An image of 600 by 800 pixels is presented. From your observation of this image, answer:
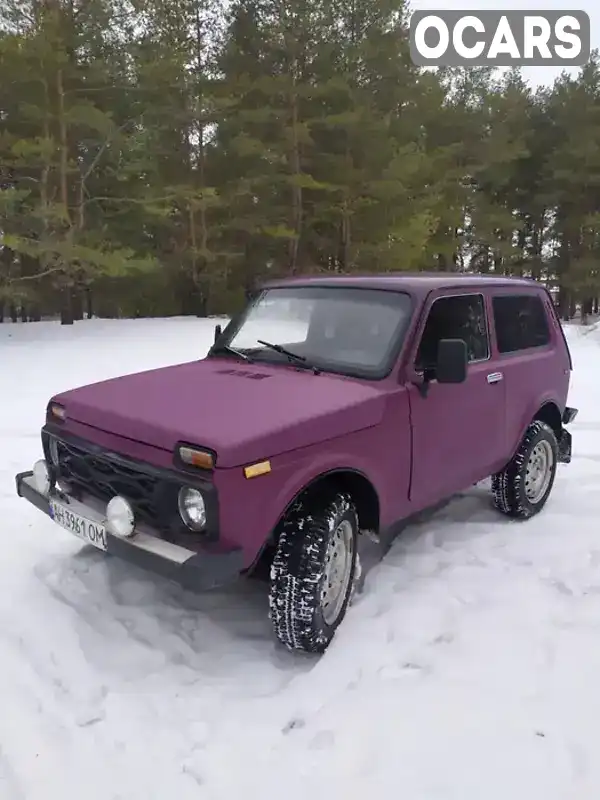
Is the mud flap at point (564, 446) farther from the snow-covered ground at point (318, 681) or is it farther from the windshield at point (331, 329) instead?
the windshield at point (331, 329)

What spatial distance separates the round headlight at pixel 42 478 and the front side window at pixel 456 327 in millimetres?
2308

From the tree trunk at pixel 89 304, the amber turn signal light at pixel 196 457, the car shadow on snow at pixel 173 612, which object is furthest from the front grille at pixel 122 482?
the tree trunk at pixel 89 304

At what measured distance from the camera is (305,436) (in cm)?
326

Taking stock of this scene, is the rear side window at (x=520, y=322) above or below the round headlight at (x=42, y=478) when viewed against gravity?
above

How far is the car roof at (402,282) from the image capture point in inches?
169

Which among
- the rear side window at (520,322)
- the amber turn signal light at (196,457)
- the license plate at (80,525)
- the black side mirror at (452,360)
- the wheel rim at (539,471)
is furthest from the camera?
the wheel rim at (539,471)

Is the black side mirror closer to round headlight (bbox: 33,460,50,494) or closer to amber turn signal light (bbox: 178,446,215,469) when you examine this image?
amber turn signal light (bbox: 178,446,215,469)

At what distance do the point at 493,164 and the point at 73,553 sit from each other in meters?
30.3

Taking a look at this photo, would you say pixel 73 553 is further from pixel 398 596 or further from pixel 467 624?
pixel 467 624

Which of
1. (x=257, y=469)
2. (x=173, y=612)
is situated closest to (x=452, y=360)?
(x=257, y=469)

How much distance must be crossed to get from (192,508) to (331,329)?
5.51 feet

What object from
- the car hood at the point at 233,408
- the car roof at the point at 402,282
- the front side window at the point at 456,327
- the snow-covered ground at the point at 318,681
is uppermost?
the car roof at the point at 402,282

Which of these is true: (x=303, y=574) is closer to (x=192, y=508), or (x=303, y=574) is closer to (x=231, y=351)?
(x=192, y=508)

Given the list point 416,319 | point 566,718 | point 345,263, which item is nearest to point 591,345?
point 345,263
